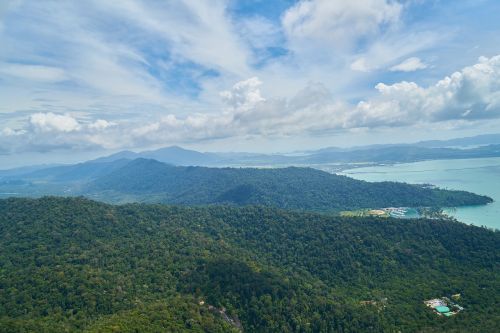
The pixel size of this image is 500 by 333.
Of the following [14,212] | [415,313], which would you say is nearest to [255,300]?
[415,313]

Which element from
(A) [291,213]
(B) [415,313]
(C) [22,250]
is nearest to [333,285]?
(B) [415,313]

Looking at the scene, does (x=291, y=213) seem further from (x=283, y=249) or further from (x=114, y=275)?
(x=114, y=275)

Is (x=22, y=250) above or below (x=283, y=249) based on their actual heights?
above

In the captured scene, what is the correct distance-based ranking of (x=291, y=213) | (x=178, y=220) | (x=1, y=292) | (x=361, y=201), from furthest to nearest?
(x=361, y=201), (x=291, y=213), (x=178, y=220), (x=1, y=292)

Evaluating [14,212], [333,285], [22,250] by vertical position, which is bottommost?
[333,285]

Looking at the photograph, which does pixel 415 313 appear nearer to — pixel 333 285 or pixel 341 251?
pixel 333 285

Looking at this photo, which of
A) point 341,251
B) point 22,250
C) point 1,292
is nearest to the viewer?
point 1,292

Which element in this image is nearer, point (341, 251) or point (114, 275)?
point (114, 275)
